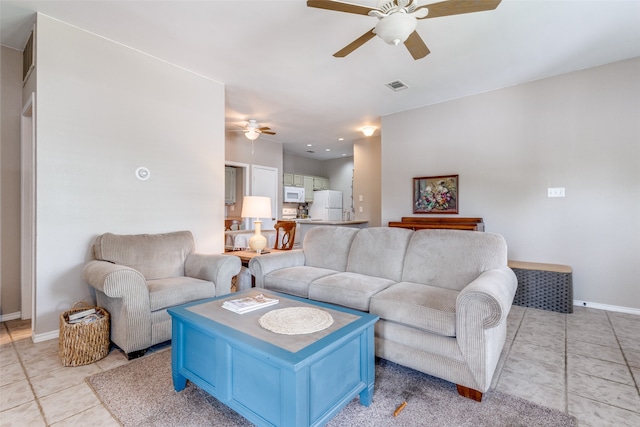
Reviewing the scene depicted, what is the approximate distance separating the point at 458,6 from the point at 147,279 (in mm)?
3229

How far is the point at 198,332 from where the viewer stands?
1588mm

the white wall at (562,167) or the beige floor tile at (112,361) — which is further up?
the white wall at (562,167)

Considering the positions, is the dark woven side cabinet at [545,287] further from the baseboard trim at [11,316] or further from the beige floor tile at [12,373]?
the baseboard trim at [11,316]

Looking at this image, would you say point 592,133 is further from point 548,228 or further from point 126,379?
point 126,379

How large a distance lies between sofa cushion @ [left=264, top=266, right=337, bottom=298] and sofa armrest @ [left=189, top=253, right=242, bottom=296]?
34 centimetres

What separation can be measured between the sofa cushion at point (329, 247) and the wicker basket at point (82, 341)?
1829 mm

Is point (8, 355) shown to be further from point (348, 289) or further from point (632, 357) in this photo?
point (632, 357)

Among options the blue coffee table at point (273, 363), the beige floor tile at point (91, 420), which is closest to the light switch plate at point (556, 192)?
the blue coffee table at point (273, 363)

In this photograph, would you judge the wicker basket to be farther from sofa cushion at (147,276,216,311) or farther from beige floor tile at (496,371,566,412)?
beige floor tile at (496,371,566,412)

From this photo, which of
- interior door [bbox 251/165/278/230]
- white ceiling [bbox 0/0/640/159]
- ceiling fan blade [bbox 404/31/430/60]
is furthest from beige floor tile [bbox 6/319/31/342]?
interior door [bbox 251/165/278/230]

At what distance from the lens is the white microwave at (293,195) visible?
768 cm

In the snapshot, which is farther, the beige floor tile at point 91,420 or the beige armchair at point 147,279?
the beige armchair at point 147,279

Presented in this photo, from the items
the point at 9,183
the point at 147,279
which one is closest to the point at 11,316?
the point at 9,183

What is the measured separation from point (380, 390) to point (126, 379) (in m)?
1.61
